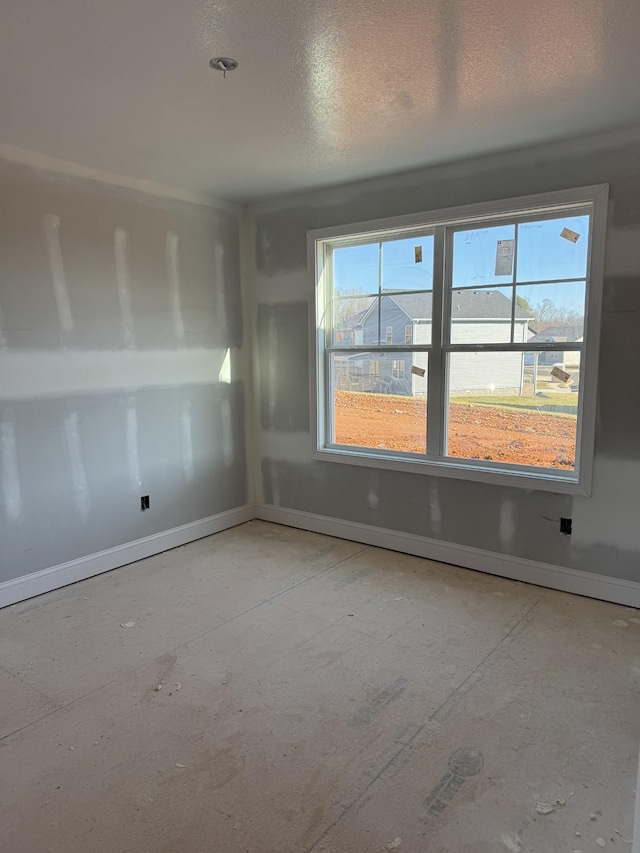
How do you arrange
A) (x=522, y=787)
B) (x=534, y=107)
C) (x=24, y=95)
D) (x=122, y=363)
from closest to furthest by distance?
(x=522, y=787) < (x=24, y=95) < (x=534, y=107) < (x=122, y=363)

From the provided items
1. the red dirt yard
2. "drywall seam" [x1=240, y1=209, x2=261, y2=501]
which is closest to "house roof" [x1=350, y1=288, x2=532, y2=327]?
the red dirt yard

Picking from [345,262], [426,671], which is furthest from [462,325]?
[426,671]

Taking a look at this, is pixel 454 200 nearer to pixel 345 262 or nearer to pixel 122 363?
pixel 345 262

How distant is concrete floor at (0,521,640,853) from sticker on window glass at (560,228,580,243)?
7.05 feet

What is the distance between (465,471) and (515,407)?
0.54 meters

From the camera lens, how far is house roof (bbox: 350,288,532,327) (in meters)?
3.57

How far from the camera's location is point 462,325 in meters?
3.76

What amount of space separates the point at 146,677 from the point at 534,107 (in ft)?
10.9

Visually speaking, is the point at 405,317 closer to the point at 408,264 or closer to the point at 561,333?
the point at 408,264

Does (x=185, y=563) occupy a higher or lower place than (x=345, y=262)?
lower

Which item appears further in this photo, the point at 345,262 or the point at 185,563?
the point at 345,262

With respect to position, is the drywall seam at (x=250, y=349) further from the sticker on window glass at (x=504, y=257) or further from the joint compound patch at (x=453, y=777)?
the joint compound patch at (x=453, y=777)

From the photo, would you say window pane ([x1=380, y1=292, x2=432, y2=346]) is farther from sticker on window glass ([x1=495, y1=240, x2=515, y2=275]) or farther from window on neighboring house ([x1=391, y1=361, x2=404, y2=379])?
sticker on window glass ([x1=495, y1=240, x2=515, y2=275])

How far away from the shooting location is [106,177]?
3.69 m
